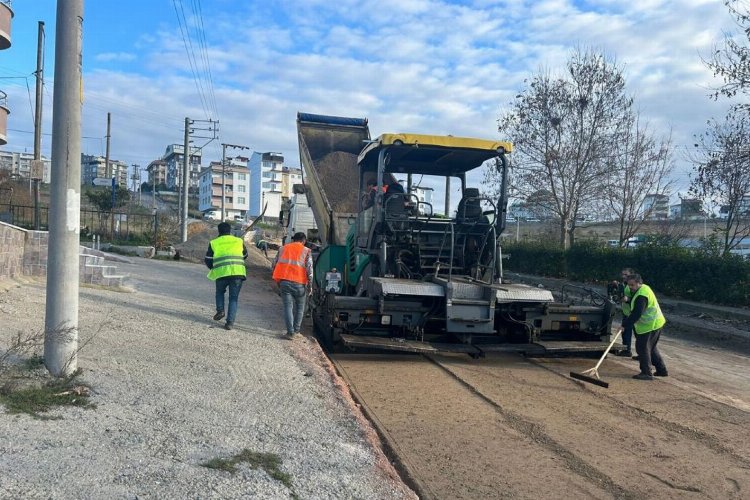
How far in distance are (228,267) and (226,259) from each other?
0.12m

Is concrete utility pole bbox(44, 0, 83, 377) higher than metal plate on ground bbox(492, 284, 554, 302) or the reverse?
higher

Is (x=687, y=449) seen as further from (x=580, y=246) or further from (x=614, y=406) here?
(x=580, y=246)

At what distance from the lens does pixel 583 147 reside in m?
23.0

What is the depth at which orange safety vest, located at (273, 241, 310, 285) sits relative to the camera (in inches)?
343

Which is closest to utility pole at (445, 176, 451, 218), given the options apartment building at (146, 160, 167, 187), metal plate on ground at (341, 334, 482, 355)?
metal plate on ground at (341, 334, 482, 355)

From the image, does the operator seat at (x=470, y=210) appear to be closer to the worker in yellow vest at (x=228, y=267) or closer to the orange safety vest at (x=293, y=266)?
the orange safety vest at (x=293, y=266)

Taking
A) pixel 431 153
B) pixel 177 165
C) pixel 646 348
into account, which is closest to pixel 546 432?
pixel 646 348

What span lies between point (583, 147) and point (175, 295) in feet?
54.0

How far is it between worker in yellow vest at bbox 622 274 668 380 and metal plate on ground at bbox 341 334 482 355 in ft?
6.88

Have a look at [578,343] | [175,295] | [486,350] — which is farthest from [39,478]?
[175,295]

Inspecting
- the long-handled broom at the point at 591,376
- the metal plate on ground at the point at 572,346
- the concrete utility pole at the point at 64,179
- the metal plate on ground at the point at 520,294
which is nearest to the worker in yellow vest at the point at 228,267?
the metal plate on ground at the point at 520,294

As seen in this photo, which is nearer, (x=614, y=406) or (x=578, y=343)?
(x=614, y=406)

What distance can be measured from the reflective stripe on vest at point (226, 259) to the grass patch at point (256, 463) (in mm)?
4827

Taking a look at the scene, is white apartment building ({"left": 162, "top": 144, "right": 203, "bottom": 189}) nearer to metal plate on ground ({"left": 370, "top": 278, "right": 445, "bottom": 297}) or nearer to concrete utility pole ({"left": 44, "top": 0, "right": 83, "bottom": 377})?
metal plate on ground ({"left": 370, "top": 278, "right": 445, "bottom": 297})
